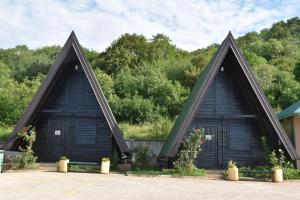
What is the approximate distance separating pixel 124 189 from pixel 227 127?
7286mm

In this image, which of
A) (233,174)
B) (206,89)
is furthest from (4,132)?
(233,174)

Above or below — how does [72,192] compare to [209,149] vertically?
below

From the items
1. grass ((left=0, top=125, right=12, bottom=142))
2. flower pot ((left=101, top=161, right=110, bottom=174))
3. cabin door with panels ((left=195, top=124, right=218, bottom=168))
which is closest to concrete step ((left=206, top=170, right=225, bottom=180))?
cabin door with panels ((left=195, top=124, right=218, bottom=168))

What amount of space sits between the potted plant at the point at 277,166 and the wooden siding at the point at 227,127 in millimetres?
1456

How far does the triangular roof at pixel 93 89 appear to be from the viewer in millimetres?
14930

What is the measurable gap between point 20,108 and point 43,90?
983 cm

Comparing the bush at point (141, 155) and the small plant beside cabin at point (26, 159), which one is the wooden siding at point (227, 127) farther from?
the small plant beside cabin at point (26, 159)

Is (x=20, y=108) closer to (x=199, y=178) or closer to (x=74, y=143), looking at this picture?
(x=74, y=143)

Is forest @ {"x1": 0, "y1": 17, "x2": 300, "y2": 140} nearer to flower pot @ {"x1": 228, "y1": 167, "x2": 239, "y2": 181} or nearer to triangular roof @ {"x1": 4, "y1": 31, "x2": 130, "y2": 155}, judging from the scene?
triangular roof @ {"x1": 4, "y1": 31, "x2": 130, "y2": 155}

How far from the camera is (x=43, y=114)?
16656 millimetres

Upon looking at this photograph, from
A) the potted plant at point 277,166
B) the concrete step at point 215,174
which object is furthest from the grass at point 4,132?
the potted plant at point 277,166

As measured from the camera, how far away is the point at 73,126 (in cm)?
1641

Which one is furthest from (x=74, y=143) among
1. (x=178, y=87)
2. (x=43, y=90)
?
(x=178, y=87)

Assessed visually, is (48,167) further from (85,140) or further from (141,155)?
(141,155)
